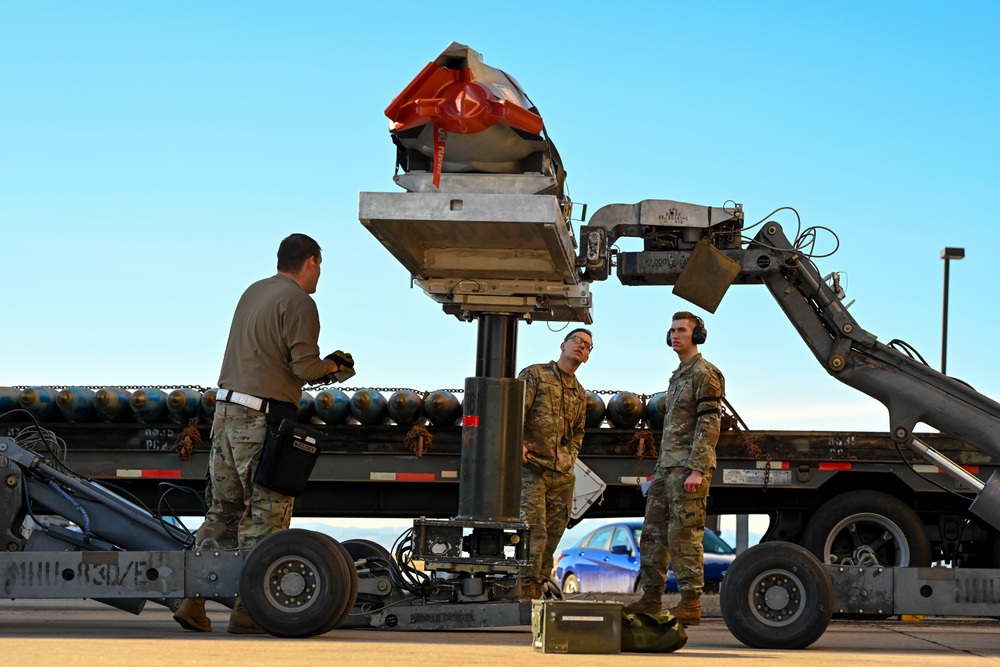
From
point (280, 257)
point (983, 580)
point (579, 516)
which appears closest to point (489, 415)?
point (280, 257)

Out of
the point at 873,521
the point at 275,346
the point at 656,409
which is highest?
the point at 275,346

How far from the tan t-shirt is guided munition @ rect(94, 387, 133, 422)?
5.67m

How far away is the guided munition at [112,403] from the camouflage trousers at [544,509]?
4763 millimetres

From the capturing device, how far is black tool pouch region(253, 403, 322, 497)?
7.26 meters

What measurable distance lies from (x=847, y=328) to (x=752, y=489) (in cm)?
513

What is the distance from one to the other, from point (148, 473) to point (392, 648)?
271 inches

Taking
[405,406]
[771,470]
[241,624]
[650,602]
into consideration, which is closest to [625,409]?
[771,470]

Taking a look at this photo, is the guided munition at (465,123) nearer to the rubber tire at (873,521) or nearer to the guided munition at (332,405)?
the guided munition at (332,405)

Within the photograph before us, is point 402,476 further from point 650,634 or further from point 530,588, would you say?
point 650,634

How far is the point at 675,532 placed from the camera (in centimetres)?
916

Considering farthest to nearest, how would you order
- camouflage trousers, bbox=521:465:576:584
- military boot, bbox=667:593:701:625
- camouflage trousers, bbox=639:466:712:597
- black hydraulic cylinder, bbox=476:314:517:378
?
camouflage trousers, bbox=521:465:576:584, military boot, bbox=667:593:701:625, camouflage trousers, bbox=639:466:712:597, black hydraulic cylinder, bbox=476:314:517:378

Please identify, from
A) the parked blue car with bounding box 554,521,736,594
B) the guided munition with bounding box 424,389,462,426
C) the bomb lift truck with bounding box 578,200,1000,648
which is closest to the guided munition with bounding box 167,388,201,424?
the guided munition with bounding box 424,389,462,426

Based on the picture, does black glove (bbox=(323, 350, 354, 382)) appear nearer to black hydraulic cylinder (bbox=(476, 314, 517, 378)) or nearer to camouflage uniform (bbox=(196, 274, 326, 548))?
camouflage uniform (bbox=(196, 274, 326, 548))

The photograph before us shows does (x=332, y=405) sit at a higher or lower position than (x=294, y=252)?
lower
